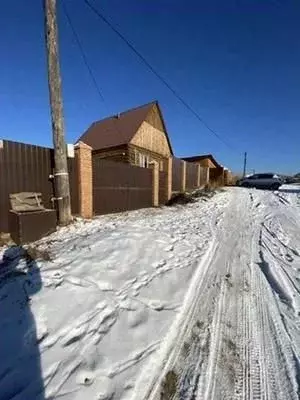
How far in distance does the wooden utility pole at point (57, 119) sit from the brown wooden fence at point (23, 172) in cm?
29

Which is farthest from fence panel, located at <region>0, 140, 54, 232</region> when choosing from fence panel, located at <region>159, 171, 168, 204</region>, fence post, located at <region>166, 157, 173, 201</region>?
fence post, located at <region>166, 157, 173, 201</region>

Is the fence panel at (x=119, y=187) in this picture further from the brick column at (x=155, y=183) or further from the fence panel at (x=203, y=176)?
the fence panel at (x=203, y=176)

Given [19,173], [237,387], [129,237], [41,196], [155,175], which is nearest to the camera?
[237,387]

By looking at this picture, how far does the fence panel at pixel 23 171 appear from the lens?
21.9 ft

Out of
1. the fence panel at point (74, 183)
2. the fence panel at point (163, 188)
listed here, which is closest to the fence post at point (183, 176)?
the fence panel at point (163, 188)

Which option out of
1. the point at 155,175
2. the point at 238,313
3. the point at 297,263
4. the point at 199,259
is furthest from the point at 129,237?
the point at 155,175

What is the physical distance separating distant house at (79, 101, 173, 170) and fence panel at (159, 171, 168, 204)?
349 cm

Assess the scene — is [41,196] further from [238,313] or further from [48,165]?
[238,313]

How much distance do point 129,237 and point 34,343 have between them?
11.1 ft

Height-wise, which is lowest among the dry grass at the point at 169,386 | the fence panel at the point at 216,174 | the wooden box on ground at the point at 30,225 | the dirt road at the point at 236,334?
the dry grass at the point at 169,386

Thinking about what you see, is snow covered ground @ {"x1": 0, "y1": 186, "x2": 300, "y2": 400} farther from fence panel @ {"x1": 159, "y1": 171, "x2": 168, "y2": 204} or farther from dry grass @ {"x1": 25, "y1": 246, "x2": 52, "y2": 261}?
fence panel @ {"x1": 159, "y1": 171, "x2": 168, "y2": 204}

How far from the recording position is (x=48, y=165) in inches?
310

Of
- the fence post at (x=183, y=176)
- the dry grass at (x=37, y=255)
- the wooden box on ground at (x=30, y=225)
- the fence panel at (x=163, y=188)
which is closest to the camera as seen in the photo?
the dry grass at (x=37, y=255)

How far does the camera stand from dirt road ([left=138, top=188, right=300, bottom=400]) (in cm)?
249
